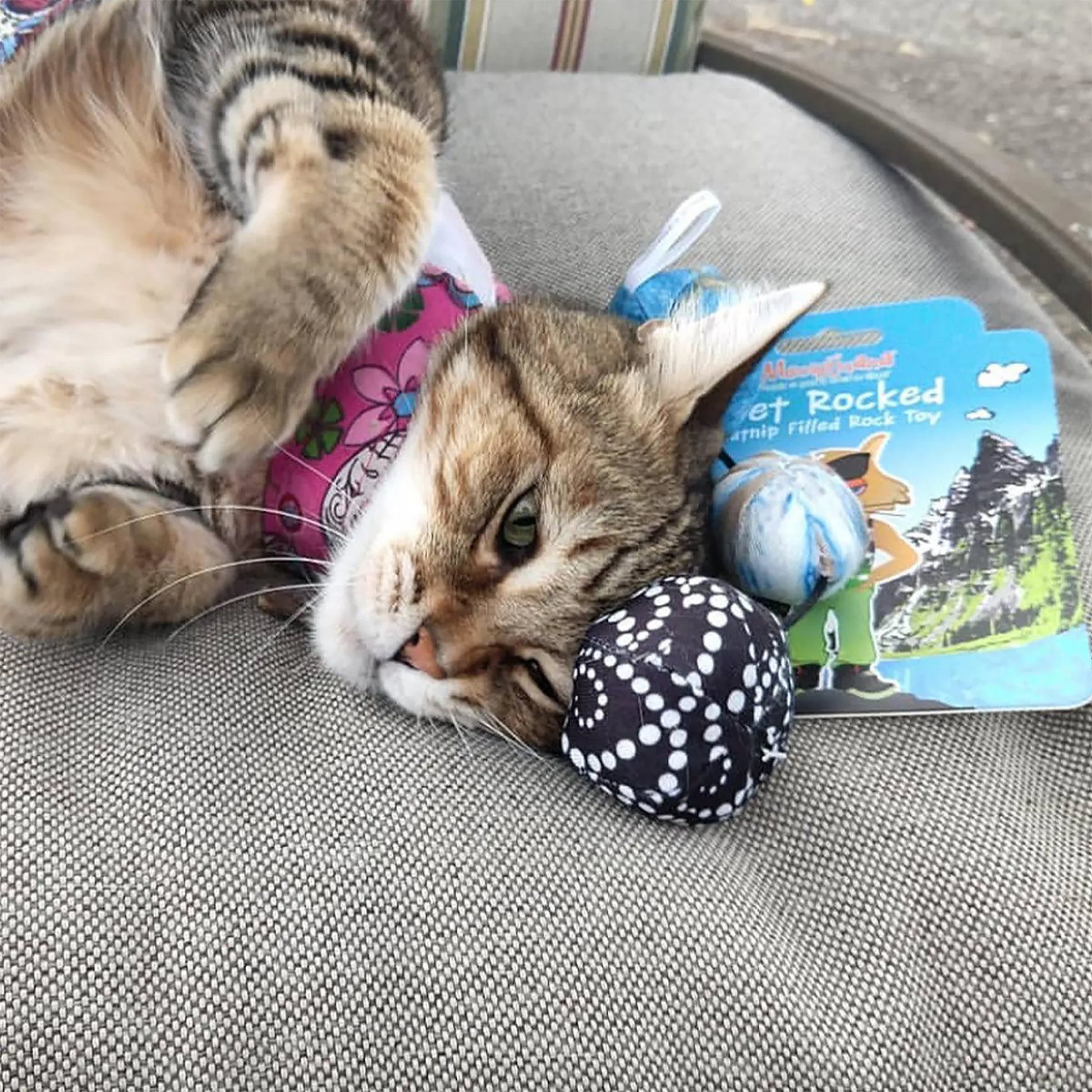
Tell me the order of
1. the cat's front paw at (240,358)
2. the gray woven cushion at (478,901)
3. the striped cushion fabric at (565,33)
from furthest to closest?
the striped cushion fabric at (565,33)
the cat's front paw at (240,358)
the gray woven cushion at (478,901)

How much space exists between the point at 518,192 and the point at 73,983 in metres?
1.22

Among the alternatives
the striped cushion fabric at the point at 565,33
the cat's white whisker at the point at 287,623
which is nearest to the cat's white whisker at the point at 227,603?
the cat's white whisker at the point at 287,623

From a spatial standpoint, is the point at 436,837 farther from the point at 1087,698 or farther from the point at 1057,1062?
the point at 1087,698

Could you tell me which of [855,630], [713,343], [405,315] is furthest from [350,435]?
[855,630]

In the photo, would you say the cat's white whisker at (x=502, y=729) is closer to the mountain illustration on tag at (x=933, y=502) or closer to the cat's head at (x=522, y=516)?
the cat's head at (x=522, y=516)

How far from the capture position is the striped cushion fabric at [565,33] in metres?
1.94

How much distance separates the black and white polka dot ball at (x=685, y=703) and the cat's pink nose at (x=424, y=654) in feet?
0.39

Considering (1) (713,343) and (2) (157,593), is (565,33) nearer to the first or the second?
(1) (713,343)

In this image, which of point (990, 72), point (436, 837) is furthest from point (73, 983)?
point (990, 72)

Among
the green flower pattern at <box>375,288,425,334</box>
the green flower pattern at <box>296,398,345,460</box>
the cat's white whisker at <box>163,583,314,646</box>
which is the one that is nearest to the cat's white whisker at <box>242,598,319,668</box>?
the cat's white whisker at <box>163,583,314,646</box>

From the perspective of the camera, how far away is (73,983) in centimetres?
74

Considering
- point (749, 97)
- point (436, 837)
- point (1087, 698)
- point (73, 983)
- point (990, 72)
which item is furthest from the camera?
point (990, 72)

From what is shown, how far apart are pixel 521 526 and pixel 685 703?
0.23 meters

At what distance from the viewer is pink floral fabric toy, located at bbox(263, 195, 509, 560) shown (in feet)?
3.30
